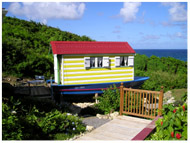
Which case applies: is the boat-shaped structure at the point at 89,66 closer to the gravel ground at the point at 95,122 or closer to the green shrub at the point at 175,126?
the gravel ground at the point at 95,122

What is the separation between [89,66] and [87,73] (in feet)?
1.34

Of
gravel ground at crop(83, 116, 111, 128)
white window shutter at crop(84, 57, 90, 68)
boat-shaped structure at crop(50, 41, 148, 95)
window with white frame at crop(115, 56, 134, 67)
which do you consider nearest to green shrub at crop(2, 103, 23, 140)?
gravel ground at crop(83, 116, 111, 128)

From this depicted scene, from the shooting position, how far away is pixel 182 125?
369cm

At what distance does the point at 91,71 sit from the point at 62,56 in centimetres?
179

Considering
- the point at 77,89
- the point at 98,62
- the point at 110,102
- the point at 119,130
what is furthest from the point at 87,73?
the point at 119,130

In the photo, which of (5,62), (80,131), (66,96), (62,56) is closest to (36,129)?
(80,131)

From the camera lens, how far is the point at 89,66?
11516 mm

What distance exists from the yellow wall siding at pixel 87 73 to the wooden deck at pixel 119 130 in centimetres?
455

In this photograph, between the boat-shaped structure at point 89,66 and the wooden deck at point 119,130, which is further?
the boat-shaped structure at point 89,66

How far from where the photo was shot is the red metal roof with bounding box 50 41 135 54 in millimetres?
11281

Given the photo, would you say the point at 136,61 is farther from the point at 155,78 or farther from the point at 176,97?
the point at 176,97

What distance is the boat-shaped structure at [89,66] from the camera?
444 inches

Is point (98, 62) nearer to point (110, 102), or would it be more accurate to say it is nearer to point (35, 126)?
point (110, 102)

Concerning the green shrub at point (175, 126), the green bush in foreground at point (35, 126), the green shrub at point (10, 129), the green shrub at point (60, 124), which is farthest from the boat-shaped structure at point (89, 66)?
the green shrub at point (175, 126)
